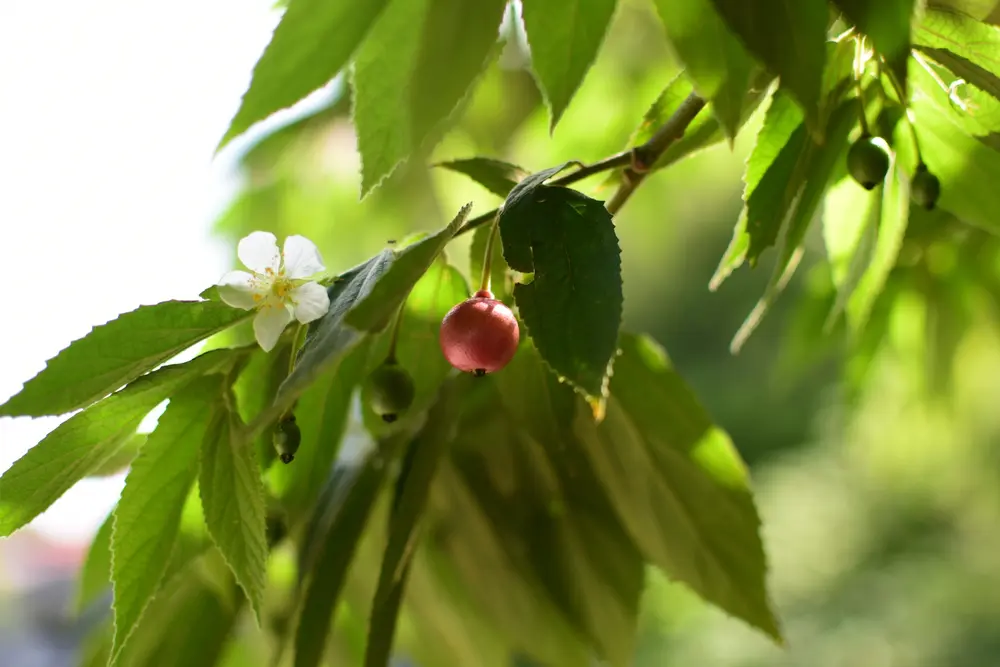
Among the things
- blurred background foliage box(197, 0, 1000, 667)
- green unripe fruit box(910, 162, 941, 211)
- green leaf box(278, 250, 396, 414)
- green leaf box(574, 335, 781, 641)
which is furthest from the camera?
blurred background foliage box(197, 0, 1000, 667)

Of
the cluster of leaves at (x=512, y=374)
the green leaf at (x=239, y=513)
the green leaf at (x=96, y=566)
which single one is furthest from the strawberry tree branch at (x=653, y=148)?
the green leaf at (x=96, y=566)

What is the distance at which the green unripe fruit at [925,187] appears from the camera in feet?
1.07

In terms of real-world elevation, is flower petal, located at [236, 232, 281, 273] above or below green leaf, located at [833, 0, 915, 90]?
below

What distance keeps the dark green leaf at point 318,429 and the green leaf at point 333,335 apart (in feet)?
0.26

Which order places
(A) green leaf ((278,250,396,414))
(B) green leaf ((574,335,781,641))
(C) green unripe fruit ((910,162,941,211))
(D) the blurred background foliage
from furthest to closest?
(D) the blurred background foliage, (B) green leaf ((574,335,781,641)), (C) green unripe fruit ((910,162,941,211)), (A) green leaf ((278,250,396,414))

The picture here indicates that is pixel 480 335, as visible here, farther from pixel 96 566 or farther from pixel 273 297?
pixel 96 566

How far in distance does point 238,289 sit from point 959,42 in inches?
10.1

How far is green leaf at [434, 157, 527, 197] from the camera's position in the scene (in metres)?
0.35

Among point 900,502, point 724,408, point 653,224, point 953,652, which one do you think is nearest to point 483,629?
point 653,224

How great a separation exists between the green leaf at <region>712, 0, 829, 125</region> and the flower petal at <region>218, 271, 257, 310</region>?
0.57ft

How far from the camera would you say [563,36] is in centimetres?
30

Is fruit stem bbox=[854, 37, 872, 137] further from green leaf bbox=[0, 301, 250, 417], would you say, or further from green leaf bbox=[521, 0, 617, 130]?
green leaf bbox=[0, 301, 250, 417]

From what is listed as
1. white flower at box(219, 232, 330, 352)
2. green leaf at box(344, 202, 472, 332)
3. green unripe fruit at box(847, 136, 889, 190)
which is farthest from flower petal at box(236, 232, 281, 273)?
green unripe fruit at box(847, 136, 889, 190)

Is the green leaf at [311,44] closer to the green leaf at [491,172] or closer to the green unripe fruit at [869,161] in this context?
the green leaf at [491,172]
